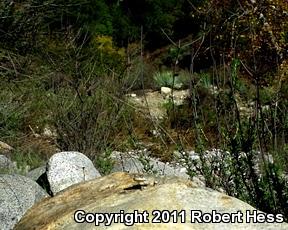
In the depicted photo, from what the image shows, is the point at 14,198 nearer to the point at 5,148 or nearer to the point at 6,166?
the point at 6,166

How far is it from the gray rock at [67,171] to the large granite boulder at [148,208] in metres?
3.15

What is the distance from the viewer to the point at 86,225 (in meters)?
2.95

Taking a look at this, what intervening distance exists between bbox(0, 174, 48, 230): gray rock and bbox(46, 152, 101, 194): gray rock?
1.06 feet

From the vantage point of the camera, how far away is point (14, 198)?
5.99m

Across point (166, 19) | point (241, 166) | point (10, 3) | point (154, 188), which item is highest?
point (154, 188)

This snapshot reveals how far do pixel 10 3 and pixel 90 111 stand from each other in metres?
4.55

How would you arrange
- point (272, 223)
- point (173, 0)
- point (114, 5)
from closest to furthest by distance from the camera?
point (272, 223), point (114, 5), point (173, 0)

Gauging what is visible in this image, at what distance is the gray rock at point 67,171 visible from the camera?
6637 mm

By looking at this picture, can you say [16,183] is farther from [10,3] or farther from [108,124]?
[10,3]

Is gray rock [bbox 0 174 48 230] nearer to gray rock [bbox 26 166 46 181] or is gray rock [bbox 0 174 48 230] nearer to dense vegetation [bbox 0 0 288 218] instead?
dense vegetation [bbox 0 0 288 218]

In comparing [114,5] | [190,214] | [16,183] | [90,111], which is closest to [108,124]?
[90,111]

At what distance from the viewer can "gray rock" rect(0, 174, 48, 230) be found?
19.2 feet

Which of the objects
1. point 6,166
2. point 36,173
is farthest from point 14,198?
point 6,166

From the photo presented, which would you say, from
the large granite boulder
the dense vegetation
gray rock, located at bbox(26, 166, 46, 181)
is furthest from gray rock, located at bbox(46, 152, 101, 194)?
the large granite boulder
